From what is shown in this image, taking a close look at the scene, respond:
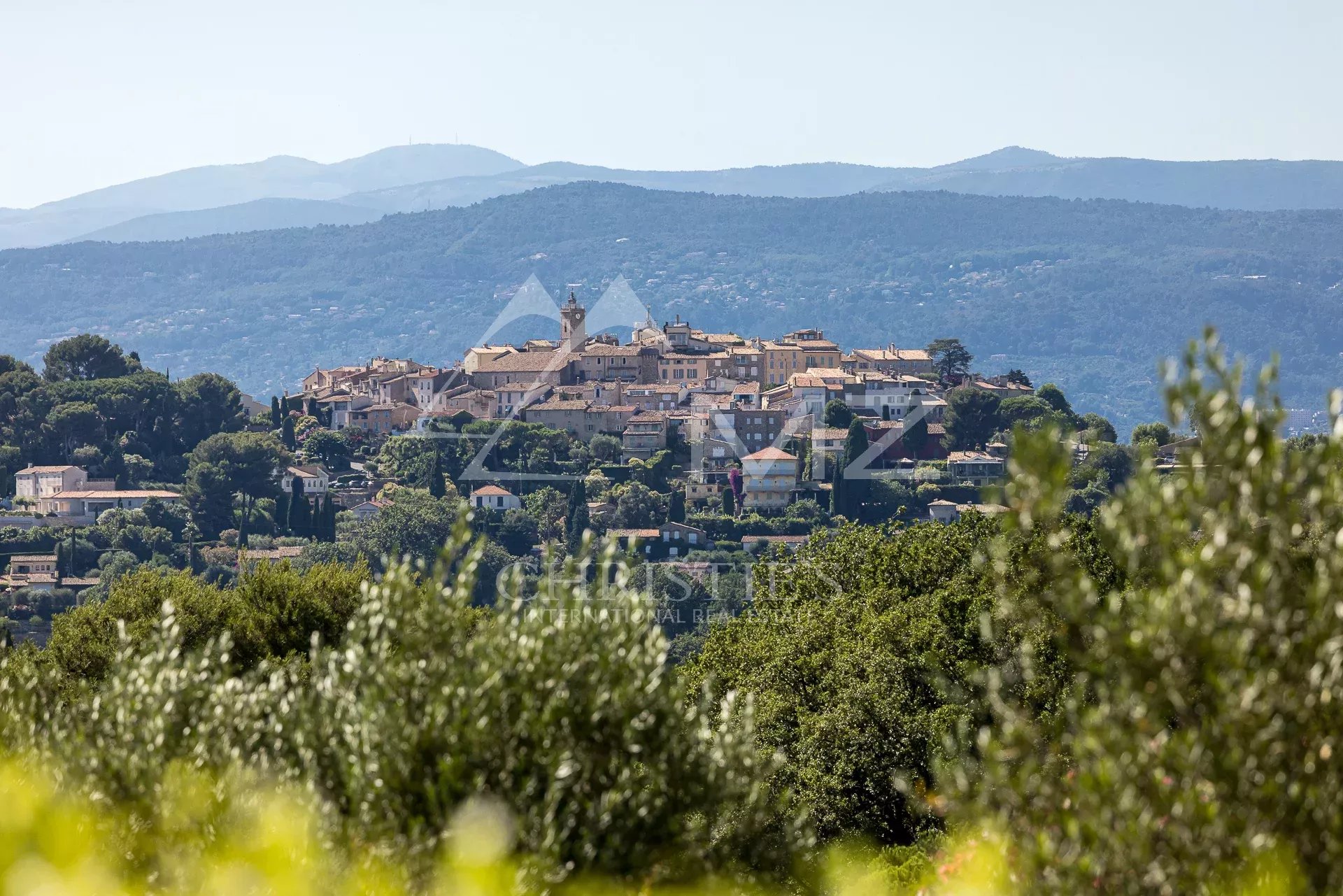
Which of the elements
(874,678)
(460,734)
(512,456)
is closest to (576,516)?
(512,456)

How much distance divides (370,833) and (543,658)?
150cm

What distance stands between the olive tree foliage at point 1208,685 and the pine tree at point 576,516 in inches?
3274

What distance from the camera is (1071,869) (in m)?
9.04

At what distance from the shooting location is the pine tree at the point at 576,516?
9506 cm

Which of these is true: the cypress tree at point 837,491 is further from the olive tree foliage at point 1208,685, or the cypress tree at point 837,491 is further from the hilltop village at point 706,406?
the olive tree foliage at point 1208,685

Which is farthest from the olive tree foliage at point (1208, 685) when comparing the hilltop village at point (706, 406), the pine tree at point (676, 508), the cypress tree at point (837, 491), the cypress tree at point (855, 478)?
the cypress tree at point (837, 491)

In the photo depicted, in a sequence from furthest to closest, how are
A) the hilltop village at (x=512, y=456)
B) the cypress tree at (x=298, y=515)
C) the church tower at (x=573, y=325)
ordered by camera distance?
1. the church tower at (x=573, y=325)
2. the cypress tree at (x=298, y=515)
3. the hilltop village at (x=512, y=456)

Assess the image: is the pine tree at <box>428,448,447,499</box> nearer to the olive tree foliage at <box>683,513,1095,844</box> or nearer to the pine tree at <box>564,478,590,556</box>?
the pine tree at <box>564,478,590,556</box>

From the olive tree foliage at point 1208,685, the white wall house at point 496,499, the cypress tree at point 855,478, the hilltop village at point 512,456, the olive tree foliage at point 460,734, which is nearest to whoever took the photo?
the olive tree foliage at point 1208,685

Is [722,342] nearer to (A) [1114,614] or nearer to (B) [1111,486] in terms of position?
(B) [1111,486]

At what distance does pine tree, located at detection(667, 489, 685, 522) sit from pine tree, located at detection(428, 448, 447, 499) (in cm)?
1261

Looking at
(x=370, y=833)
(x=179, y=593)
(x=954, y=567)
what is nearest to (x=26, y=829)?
(x=370, y=833)

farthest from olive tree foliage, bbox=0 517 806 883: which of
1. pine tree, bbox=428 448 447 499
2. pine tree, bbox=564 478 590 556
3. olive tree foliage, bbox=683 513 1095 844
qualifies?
pine tree, bbox=428 448 447 499

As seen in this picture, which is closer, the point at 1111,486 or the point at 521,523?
the point at 1111,486
